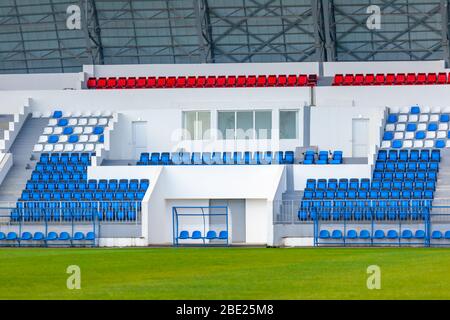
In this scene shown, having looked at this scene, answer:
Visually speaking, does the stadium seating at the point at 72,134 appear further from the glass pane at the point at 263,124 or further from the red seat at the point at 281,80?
the red seat at the point at 281,80

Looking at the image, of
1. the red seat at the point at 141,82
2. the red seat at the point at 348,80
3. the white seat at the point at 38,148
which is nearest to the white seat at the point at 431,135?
the red seat at the point at 348,80

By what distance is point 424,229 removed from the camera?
5222 cm

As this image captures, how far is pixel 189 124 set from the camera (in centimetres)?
6556

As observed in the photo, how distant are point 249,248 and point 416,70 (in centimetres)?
A: 2421

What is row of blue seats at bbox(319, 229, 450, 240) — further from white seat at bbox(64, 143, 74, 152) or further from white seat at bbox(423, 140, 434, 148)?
white seat at bbox(64, 143, 74, 152)

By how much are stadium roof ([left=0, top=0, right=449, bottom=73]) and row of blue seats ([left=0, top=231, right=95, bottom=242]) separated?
21631 mm

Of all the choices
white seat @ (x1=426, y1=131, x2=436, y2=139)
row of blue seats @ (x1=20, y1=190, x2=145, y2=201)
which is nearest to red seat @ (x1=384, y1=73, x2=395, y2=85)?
white seat @ (x1=426, y1=131, x2=436, y2=139)

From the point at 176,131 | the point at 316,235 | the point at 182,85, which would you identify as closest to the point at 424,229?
the point at 316,235

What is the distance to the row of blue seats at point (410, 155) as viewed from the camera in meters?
60.1

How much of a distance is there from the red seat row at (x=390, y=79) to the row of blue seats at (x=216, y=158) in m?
8.97

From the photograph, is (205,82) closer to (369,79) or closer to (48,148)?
(369,79)

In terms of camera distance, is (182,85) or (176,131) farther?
(182,85)

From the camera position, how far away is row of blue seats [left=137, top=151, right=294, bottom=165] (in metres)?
60.1
